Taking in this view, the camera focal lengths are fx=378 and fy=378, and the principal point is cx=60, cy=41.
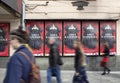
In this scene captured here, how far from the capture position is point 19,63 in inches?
162

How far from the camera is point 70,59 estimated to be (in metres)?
20.4

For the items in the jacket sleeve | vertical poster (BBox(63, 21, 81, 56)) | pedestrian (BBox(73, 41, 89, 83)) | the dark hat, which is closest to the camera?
the jacket sleeve

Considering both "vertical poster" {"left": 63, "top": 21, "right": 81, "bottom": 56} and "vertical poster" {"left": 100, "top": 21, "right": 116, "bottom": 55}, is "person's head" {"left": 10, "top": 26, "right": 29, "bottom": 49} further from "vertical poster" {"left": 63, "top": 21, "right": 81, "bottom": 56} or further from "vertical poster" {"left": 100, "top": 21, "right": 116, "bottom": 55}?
"vertical poster" {"left": 100, "top": 21, "right": 116, "bottom": 55}

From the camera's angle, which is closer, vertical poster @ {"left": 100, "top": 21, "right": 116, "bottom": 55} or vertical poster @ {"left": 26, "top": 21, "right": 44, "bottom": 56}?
vertical poster @ {"left": 26, "top": 21, "right": 44, "bottom": 56}

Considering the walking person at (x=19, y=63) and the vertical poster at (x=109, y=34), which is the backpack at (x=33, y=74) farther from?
the vertical poster at (x=109, y=34)

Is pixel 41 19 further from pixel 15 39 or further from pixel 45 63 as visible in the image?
pixel 15 39

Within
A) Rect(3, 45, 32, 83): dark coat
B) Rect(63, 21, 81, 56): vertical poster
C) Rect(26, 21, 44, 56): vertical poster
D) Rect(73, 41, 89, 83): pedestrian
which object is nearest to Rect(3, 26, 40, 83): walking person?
Rect(3, 45, 32, 83): dark coat

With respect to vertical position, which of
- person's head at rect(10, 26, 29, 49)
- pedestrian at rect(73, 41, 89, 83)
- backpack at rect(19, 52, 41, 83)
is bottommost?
pedestrian at rect(73, 41, 89, 83)

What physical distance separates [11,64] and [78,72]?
6.66 metres

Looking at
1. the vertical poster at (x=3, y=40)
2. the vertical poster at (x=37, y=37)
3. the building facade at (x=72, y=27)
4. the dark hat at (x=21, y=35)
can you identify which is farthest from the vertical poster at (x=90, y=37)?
the dark hat at (x=21, y=35)

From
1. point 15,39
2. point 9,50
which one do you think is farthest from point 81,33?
point 15,39

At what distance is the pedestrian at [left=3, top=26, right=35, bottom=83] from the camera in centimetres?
412

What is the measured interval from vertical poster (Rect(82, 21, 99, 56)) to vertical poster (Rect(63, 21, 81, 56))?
382mm

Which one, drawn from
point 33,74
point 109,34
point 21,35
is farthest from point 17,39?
point 109,34
